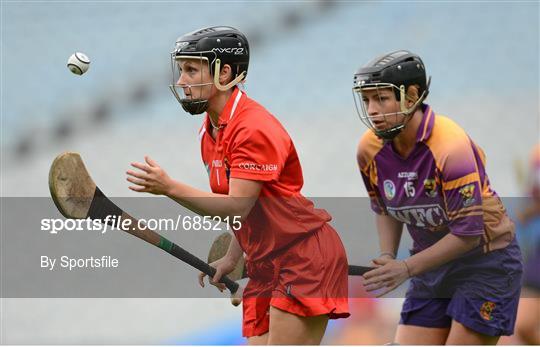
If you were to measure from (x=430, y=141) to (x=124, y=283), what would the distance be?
2.61 meters

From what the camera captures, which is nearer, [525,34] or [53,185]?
[53,185]

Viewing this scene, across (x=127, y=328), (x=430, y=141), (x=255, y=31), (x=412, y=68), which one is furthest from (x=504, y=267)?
(x=255, y=31)

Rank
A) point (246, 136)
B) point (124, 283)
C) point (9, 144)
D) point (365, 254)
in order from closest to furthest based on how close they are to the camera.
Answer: point (246, 136), point (365, 254), point (124, 283), point (9, 144)

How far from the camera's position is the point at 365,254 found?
467cm

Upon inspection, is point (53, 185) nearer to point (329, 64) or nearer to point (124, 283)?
point (124, 283)

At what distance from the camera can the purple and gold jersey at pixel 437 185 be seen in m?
3.15

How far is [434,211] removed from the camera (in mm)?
3240

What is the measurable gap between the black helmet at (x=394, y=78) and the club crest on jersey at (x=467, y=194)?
0.88 ft

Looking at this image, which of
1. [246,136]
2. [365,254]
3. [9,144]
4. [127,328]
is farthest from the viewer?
[9,144]

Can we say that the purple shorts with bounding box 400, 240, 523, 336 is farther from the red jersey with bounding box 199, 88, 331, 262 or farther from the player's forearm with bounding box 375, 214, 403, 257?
the red jersey with bounding box 199, 88, 331, 262

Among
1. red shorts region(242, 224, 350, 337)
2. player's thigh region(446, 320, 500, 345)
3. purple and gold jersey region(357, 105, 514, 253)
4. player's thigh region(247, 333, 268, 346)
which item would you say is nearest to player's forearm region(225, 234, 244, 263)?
red shorts region(242, 224, 350, 337)

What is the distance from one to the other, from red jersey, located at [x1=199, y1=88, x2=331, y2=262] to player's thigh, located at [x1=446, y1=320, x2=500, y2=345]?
59 cm

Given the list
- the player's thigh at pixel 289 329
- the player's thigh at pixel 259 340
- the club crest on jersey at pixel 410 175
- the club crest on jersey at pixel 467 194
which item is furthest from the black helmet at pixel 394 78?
the player's thigh at pixel 259 340

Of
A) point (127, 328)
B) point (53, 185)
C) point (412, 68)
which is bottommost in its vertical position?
point (127, 328)
